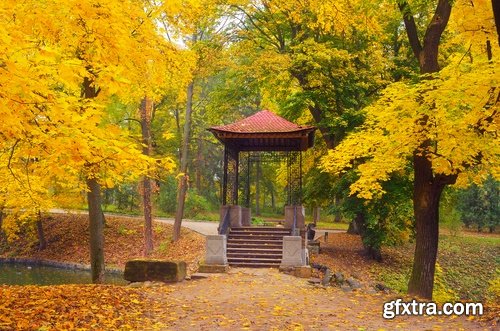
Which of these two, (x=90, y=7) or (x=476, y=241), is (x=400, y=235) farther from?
(x=90, y=7)

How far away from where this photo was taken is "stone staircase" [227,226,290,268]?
14641 millimetres

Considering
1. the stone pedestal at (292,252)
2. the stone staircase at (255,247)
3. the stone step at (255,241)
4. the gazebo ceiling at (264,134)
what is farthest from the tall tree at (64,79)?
the stone step at (255,241)

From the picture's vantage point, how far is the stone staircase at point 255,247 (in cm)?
1464

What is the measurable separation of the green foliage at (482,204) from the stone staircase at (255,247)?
24.3 m

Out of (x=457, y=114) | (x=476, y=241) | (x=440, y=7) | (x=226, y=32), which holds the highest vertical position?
(x=226, y=32)

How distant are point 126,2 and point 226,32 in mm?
12097

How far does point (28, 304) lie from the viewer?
7.05m

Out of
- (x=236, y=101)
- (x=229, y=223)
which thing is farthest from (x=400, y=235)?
(x=236, y=101)

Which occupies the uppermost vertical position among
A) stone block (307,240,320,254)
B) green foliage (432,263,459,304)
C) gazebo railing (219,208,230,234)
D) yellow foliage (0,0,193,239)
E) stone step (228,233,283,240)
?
yellow foliage (0,0,193,239)

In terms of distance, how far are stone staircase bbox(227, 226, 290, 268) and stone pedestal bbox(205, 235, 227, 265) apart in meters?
1.00

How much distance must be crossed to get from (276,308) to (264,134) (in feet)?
27.8

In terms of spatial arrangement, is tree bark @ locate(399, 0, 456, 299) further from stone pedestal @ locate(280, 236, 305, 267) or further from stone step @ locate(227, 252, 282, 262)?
stone step @ locate(227, 252, 282, 262)

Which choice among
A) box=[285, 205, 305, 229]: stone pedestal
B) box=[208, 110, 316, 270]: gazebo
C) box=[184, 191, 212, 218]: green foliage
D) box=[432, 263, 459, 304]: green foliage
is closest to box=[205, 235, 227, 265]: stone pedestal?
box=[208, 110, 316, 270]: gazebo

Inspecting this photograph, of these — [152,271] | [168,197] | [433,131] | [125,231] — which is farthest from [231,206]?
[168,197]
